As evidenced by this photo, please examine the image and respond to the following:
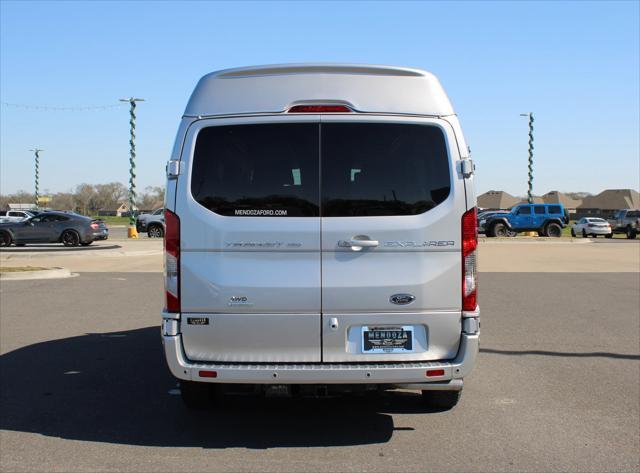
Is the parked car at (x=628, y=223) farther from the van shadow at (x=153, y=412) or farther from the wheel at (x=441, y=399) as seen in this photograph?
the wheel at (x=441, y=399)

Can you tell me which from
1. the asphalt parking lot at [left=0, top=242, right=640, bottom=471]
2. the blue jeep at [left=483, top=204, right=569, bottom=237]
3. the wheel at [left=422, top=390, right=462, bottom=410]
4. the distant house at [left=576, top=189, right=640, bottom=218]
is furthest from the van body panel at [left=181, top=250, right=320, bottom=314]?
the distant house at [left=576, top=189, right=640, bottom=218]

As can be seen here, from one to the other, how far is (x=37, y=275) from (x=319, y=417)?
42.7 feet

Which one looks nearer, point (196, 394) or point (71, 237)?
point (196, 394)

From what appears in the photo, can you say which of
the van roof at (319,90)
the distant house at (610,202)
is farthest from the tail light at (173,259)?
the distant house at (610,202)

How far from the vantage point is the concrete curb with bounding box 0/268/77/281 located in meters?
16.1

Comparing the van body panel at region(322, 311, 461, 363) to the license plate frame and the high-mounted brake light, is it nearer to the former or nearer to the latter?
the license plate frame

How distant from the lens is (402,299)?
446 centimetres

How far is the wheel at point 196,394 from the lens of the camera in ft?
16.5

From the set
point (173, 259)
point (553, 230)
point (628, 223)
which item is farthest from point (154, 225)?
point (173, 259)

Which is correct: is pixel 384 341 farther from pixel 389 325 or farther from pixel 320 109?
pixel 320 109

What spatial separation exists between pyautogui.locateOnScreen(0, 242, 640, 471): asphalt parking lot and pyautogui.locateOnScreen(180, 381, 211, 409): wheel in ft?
0.53

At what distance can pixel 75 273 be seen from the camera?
1764 centimetres

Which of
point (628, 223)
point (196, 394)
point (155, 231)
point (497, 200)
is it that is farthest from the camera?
point (497, 200)

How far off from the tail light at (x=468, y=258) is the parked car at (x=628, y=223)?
4385 centimetres
